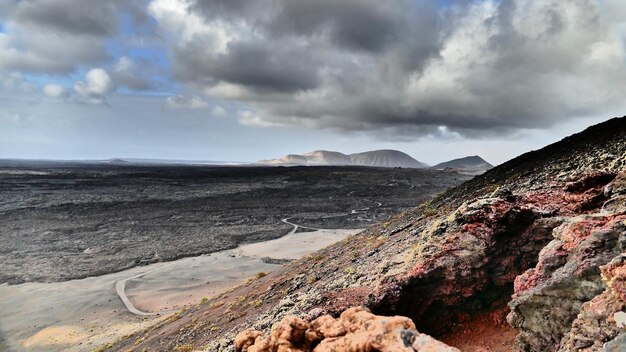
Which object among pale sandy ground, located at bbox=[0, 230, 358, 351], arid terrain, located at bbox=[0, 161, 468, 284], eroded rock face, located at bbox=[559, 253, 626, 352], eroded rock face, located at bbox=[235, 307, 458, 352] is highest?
eroded rock face, located at bbox=[559, 253, 626, 352]

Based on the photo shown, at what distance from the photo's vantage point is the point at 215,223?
58812mm

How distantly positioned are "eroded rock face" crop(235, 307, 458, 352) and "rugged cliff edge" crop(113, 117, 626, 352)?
0.09 ft

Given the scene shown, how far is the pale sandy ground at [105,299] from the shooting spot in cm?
2506

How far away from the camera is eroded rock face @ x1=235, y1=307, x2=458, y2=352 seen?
21.1 ft

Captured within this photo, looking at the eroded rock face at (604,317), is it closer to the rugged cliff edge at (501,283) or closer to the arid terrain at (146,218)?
the rugged cliff edge at (501,283)

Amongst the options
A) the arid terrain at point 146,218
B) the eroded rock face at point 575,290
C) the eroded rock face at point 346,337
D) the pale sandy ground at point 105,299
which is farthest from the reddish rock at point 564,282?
the arid terrain at point 146,218

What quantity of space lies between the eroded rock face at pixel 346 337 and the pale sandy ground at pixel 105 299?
20.9m

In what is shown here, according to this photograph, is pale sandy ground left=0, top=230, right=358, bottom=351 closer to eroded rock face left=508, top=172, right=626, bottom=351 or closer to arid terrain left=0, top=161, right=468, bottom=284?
arid terrain left=0, top=161, right=468, bottom=284

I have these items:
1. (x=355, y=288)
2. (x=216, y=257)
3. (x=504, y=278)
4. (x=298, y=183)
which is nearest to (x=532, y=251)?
(x=504, y=278)

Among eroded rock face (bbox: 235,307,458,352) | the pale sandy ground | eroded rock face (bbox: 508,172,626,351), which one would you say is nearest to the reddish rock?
eroded rock face (bbox: 508,172,626,351)

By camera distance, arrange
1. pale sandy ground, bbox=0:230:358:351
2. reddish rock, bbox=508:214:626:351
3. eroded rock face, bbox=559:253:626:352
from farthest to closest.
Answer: pale sandy ground, bbox=0:230:358:351, reddish rock, bbox=508:214:626:351, eroded rock face, bbox=559:253:626:352

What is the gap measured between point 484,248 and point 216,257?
1437 inches

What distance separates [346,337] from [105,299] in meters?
31.0

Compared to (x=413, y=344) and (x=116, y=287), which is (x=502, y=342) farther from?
(x=116, y=287)
